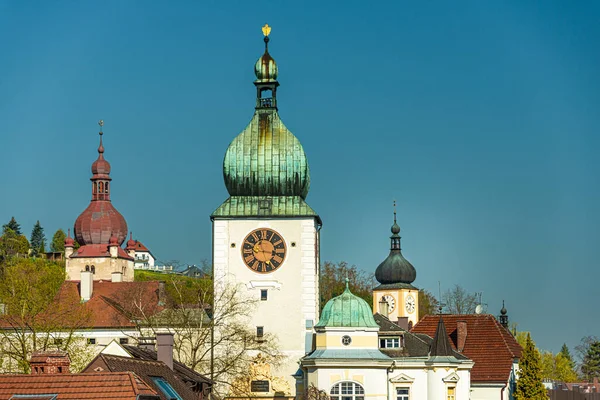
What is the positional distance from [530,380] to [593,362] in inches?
3576

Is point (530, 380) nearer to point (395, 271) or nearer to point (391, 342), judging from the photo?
point (391, 342)

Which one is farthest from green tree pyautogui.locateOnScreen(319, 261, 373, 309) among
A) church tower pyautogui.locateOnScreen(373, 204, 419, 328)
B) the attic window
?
the attic window

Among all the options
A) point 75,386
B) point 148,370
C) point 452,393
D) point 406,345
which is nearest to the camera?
point 75,386

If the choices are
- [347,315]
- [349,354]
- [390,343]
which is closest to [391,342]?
A: [390,343]

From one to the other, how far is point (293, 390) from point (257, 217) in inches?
333

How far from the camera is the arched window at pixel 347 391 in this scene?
61.2 meters

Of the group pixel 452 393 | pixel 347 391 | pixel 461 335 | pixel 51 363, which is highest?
pixel 461 335

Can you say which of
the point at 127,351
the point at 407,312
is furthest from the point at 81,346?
the point at 407,312

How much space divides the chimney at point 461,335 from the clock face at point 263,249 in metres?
9.98

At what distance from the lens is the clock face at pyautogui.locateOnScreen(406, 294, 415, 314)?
113 metres

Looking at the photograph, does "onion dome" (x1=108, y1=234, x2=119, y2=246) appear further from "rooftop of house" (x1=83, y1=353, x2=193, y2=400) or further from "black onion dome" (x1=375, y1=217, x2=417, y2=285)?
"rooftop of house" (x1=83, y1=353, x2=193, y2=400)

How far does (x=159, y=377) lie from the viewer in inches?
1679

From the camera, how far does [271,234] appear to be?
234 ft

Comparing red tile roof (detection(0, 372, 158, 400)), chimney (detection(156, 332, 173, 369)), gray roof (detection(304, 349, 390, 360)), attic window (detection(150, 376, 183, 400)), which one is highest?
gray roof (detection(304, 349, 390, 360))
